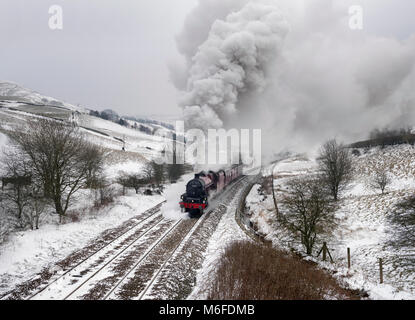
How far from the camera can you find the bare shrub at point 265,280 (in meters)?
4.95

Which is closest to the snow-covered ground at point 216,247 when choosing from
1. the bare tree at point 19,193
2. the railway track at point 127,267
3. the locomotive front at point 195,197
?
the railway track at point 127,267

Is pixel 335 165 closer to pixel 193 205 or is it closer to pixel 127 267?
pixel 193 205

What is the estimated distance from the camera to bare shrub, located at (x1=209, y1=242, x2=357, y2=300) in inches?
195

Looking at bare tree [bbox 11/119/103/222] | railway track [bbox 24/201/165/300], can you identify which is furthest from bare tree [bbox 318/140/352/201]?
bare tree [bbox 11/119/103/222]

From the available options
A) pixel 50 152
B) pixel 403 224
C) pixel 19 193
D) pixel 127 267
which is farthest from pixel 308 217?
pixel 19 193

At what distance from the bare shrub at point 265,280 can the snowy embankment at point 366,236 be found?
943 mm

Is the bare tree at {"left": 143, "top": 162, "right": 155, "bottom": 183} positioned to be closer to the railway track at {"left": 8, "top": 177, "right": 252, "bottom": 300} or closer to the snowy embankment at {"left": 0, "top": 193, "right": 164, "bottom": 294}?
the snowy embankment at {"left": 0, "top": 193, "right": 164, "bottom": 294}

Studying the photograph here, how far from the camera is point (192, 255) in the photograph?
324 inches

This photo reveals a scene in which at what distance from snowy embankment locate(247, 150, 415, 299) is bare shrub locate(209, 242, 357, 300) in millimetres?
943

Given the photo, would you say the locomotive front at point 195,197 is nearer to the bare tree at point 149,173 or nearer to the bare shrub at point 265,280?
the bare shrub at point 265,280

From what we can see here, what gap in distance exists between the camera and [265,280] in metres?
5.45

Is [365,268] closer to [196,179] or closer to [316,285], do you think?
[316,285]
